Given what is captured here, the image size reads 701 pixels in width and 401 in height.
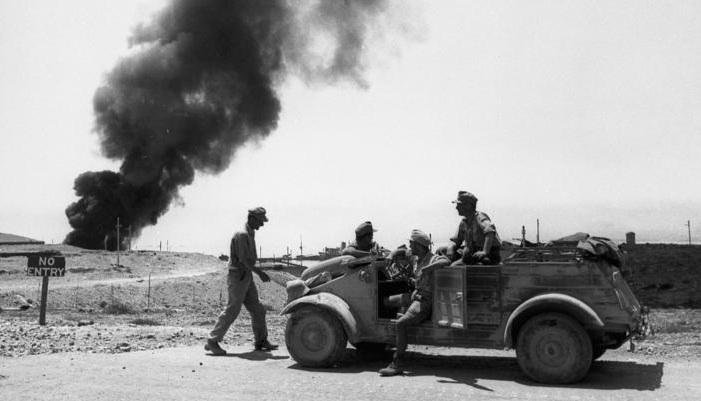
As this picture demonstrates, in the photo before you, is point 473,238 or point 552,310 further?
point 473,238

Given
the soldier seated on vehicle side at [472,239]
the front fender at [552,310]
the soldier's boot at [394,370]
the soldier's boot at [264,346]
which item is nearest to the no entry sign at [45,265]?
the soldier's boot at [264,346]

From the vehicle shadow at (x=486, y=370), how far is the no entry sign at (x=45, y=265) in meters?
6.67

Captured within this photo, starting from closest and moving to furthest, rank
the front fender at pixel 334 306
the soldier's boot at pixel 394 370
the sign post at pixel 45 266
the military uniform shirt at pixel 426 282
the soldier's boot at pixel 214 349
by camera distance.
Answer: the soldier's boot at pixel 394 370
the military uniform shirt at pixel 426 282
the front fender at pixel 334 306
the soldier's boot at pixel 214 349
the sign post at pixel 45 266

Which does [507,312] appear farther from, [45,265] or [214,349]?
[45,265]

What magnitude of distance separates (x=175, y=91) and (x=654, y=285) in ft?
124

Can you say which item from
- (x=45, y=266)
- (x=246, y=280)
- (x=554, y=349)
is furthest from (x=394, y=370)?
(x=45, y=266)

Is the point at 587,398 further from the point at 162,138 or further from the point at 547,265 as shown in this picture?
the point at 162,138

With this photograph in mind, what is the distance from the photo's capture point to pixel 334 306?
807 cm

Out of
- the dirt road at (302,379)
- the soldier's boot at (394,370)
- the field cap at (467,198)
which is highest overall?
the field cap at (467,198)

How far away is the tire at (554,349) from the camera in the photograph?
22.5ft

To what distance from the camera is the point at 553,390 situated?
663 centimetres

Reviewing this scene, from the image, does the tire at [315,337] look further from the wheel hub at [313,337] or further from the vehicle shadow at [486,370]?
the vehicle shadow at [486,370]

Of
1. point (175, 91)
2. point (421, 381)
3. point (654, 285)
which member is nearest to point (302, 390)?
point (421, 381)

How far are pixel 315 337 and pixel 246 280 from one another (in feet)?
5.95
